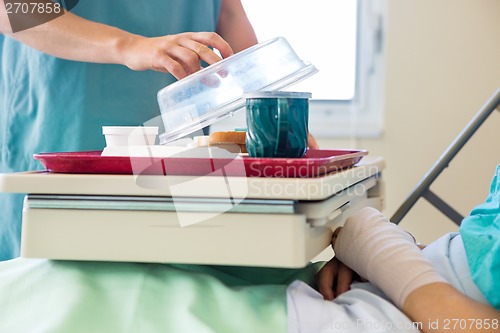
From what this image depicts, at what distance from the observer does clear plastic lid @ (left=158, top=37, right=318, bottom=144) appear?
3.12 feet

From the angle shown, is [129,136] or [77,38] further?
[77,38]

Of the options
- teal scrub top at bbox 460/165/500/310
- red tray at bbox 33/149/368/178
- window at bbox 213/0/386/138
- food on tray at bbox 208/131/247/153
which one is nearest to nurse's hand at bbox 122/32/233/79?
food on tray at bbox 208/131/247/153

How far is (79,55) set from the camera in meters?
A: 1.11

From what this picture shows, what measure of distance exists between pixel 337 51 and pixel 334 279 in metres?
1.51

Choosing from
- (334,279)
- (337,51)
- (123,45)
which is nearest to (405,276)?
(334,279)

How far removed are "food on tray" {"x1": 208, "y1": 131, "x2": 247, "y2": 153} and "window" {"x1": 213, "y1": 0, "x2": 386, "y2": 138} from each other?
1.24m

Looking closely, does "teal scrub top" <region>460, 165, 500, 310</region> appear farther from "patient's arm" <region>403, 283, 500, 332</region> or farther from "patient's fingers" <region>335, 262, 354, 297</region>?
"patient's fingers" <region>335, 262, 354, 297</region>

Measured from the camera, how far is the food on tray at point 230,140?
92cm

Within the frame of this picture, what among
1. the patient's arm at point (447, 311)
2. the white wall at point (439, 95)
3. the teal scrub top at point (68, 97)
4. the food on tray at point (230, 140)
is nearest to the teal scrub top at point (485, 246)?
the patient's arm at point (447, 311)

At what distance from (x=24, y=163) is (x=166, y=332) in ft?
2.58

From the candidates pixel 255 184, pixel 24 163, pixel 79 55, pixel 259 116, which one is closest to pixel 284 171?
pixel 255 184

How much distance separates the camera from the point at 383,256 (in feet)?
2.28

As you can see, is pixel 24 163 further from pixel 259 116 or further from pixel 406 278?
pixel 406 278

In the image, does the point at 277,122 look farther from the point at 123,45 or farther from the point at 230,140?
the point at 123,45
